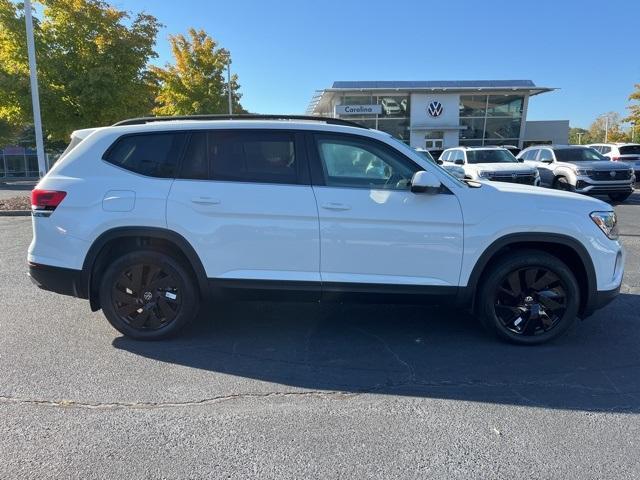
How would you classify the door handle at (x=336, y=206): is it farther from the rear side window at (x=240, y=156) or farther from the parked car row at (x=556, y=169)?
the parked car row at (x=556, y=169)

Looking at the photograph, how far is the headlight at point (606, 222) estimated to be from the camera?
4.10 metres

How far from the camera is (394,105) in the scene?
36062mm

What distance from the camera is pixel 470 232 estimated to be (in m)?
4.04

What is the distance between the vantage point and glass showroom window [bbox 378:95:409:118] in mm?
35938

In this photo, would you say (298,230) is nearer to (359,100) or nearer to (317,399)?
(317,399)

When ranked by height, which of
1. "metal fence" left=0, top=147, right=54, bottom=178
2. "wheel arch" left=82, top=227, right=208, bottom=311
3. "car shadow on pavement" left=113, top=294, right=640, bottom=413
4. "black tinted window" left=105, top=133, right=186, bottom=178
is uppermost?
"black tinted window" left=105, top=133, right=186, bottom=178

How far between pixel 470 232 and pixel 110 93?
14.1 m

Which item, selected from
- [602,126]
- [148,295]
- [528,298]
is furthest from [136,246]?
[602,126]

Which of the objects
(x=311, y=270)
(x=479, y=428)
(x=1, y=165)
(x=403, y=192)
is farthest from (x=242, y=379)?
(x=1, y=165)

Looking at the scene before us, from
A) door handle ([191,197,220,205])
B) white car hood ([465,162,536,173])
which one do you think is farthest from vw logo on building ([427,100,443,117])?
door handle ([191,197,220,205])

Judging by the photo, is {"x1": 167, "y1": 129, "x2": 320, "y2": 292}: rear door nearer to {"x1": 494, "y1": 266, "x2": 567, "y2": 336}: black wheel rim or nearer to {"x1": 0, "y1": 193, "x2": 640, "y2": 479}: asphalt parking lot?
{"x1": 0, "y1": 193, "x2": 640, "y2": 479}: asphalt parking lot

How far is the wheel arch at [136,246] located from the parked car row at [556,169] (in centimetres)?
1015

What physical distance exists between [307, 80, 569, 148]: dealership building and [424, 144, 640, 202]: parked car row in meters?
18.4

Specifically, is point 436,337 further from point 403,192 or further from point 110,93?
point 110,93
